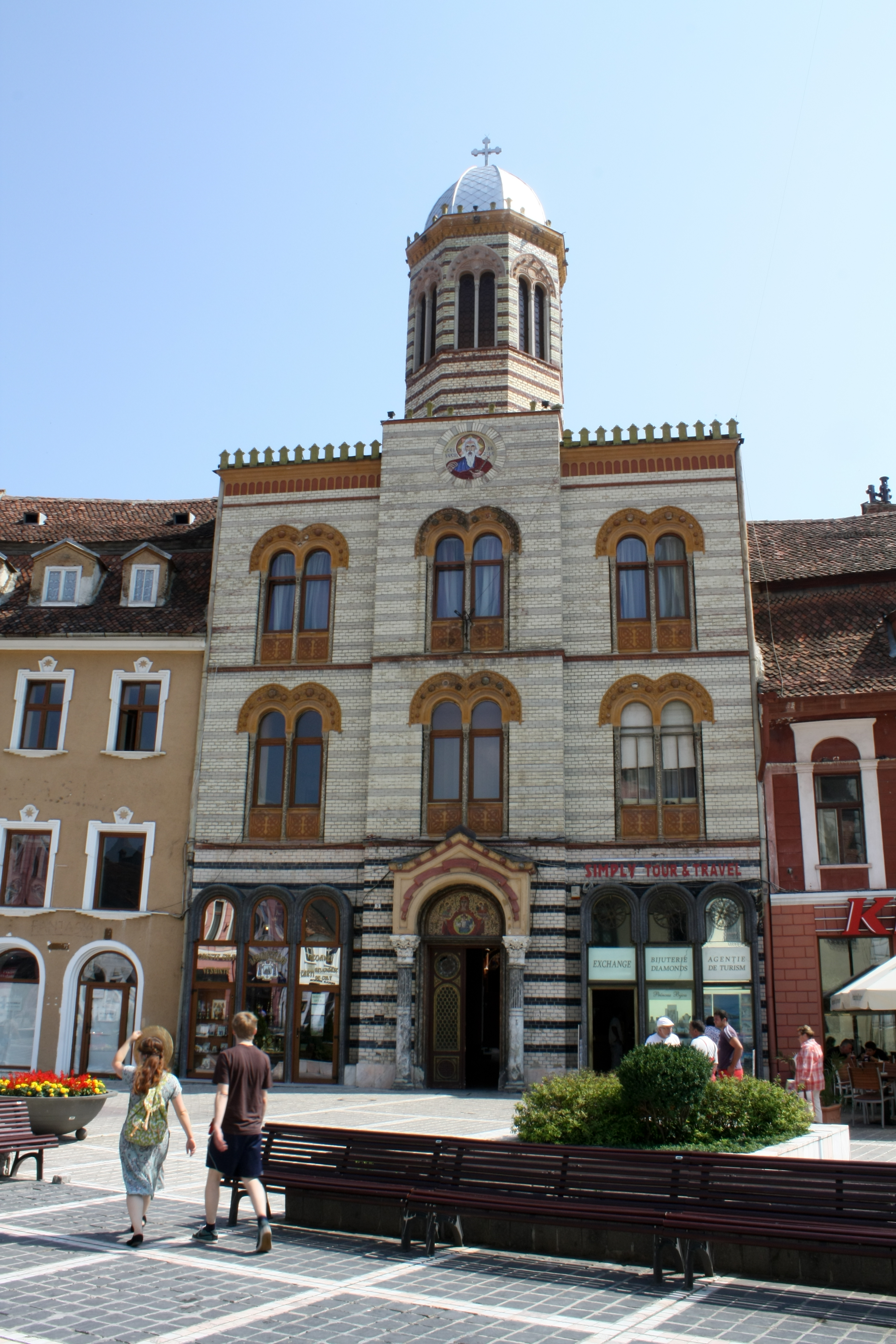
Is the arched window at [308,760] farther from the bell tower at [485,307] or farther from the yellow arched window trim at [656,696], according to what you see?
the bell tower at [485,307]

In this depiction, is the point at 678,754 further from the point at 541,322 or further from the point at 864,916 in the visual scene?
the point at 541,322

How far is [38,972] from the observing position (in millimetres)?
26438

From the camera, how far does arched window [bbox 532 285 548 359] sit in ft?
109

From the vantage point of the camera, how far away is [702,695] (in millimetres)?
26031

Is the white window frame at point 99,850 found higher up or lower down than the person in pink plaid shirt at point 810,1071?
higher up

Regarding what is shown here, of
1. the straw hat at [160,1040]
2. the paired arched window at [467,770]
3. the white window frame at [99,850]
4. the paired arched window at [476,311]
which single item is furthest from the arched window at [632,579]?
the straw hat at [160,1040]

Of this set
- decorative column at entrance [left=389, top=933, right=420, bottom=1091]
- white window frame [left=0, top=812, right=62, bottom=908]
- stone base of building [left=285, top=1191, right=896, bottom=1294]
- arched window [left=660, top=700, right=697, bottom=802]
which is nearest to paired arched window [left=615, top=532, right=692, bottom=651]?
arched window [left=660, top=700, right=697, bottom=802]

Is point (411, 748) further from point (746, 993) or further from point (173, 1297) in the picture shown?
point (173, 1297)

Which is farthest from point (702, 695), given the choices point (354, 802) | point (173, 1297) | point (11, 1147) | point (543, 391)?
point (173, 1297)

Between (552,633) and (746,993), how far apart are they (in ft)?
29.5

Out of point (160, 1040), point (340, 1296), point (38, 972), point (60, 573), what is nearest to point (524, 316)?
point (60, 573)

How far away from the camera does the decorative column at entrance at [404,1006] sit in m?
24.2

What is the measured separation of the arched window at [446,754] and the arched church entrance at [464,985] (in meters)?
2.23

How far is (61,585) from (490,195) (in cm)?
1732
